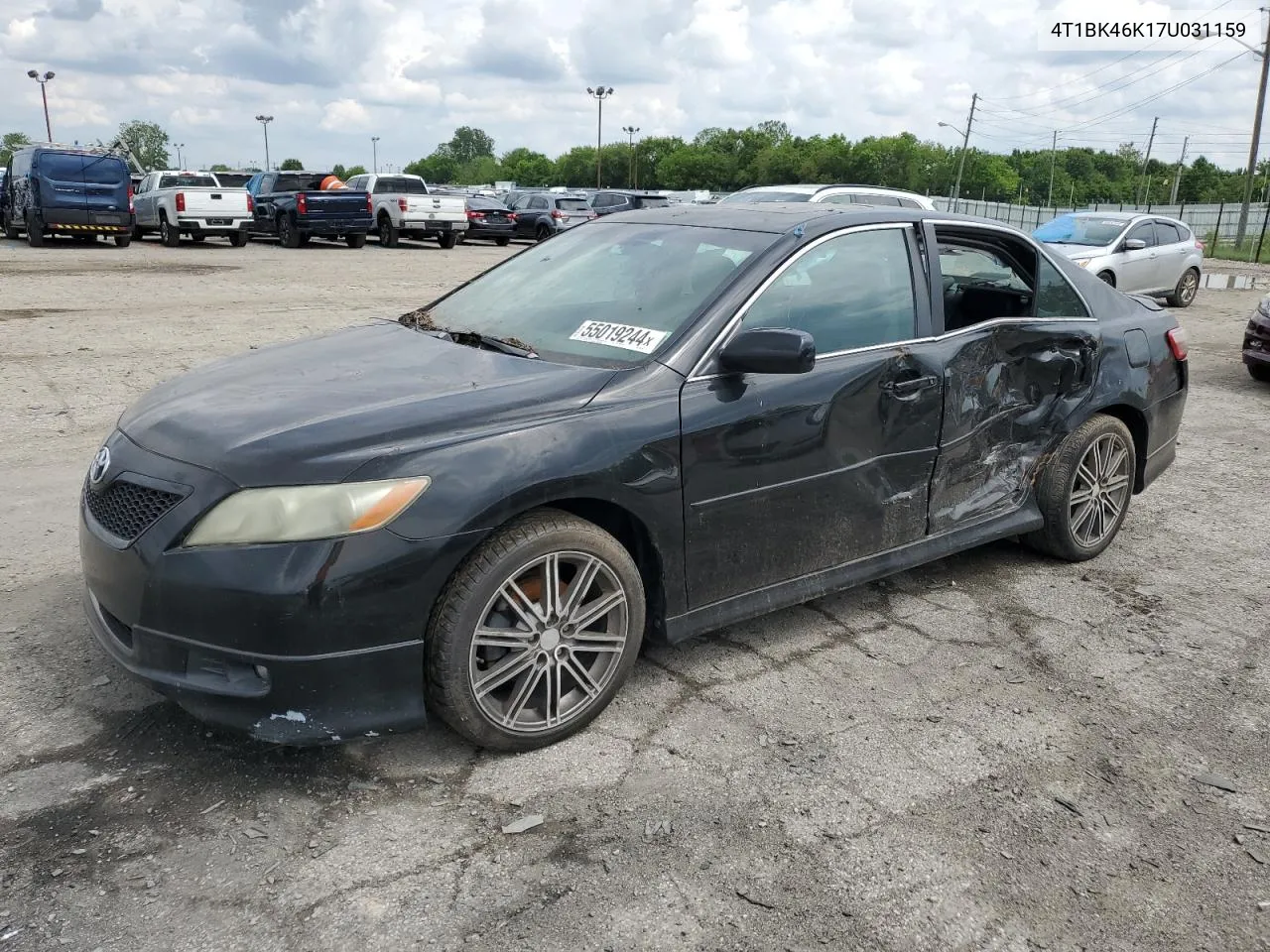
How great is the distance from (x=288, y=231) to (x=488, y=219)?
6.01 metres

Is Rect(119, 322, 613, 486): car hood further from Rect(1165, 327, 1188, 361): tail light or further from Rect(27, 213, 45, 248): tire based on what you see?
Rect(27, 213, 45, 248): tire

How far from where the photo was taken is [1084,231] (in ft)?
52.5

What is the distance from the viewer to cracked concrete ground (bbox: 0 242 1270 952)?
8.48 ft

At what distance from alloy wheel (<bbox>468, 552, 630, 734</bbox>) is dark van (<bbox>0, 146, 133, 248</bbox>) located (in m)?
22.6

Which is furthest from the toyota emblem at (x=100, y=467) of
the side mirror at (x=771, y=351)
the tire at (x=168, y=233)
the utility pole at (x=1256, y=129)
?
the utility pole at (x=1256, y=129)

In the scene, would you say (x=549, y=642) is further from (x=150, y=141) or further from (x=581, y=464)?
(x=150, y=141)

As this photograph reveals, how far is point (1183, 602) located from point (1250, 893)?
7.20 feet

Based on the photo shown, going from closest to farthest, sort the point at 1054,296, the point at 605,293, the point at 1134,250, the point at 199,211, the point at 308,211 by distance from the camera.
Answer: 1. the point at 605,293
2. the point at 1054,296
3. the point at 1134,250
4. the point at 199,211
5. the point at 308,211

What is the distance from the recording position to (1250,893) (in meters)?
2.75

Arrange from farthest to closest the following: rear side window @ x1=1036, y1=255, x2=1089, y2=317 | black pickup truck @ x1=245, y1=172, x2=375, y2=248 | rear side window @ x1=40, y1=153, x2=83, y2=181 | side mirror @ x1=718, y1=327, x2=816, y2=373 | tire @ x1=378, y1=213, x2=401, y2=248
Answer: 1. tire @ x1=378, y1=213, x2=401, y2=248
2. black pickup truck @ x1=245, y1=172, x2=375, y2=248
3. rear side window @ x1=40, y1=153, x2=83, y2=181
4. rear side window @ x1=1036, y1=255, x2=1089, y2=317
5. side mirror @ x1=718, y1=327, x2=816, y2=373

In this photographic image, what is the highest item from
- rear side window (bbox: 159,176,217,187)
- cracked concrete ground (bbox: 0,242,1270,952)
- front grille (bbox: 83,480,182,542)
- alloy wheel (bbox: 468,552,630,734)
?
rear side window (bbox: 159,176,217,187)

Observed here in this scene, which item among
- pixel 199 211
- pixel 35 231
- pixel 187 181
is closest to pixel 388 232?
pixel 187 181

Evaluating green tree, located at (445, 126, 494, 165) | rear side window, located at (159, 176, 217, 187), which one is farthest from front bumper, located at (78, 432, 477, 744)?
green tree, located at (445, 126, 494, 165)

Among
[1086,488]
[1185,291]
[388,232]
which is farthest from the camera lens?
[388,232]
